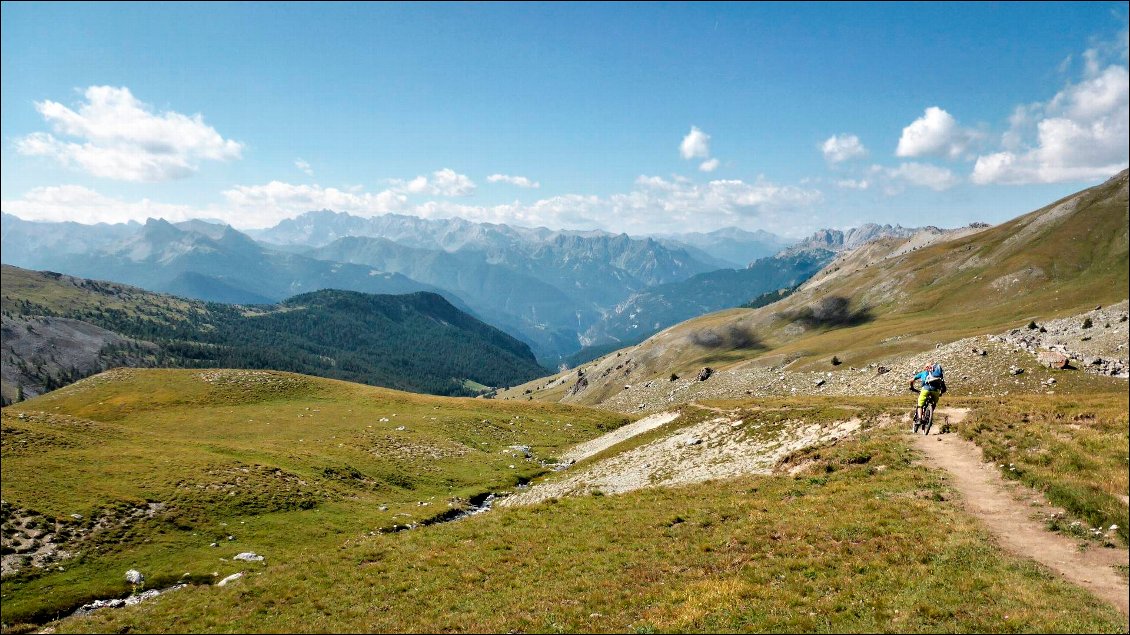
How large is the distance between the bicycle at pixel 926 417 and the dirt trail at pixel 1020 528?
130 inches

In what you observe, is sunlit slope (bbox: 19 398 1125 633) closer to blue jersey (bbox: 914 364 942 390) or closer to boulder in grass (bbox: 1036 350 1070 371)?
blue jersey (bbox: 914 364 942 390)

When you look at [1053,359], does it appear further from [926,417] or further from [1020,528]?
[1020,528]

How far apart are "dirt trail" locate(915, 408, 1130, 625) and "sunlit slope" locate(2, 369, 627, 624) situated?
125 ft

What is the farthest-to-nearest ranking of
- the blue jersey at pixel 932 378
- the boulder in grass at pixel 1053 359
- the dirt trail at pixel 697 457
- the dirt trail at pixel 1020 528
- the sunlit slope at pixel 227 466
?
1. the boulder in grass at pixel 1053 359
2. the dirt trail at pixel 697 457
3. the sunlit slope at pixel 227 466
4. the blue jersey at pixel 932 378
5. the dirt trail at pixel 1020 528

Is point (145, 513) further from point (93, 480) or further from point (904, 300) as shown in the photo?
point (904, 300)

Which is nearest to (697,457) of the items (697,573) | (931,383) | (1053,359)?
(931,383)

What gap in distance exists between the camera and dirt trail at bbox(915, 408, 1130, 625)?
550 inches

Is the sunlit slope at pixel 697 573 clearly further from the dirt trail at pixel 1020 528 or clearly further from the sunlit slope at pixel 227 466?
the sunlit slope at pixel 227 466

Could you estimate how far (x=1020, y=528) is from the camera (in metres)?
→ 17.8

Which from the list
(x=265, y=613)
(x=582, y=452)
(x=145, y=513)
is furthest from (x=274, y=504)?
(x=582, y=452)

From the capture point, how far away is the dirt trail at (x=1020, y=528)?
14.0 metres

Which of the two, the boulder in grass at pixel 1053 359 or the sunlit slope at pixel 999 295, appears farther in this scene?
the sunlit slope at pixel 999 295

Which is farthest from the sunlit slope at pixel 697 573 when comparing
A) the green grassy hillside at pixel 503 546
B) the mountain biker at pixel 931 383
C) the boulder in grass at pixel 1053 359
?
the boulder in grass at pixel 1053 359

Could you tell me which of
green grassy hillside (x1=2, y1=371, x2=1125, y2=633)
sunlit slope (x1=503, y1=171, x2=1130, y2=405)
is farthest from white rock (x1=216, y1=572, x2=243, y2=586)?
sunlit slope (x1=503, y1=171, x2=1130, y2=405)
